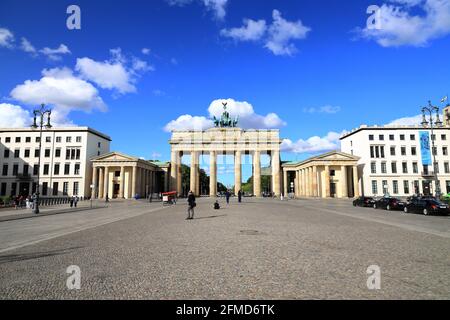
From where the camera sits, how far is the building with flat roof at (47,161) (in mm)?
73750

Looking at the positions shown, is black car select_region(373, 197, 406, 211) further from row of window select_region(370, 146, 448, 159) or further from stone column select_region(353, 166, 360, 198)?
row of window select_region(370, 146, 448, 159)

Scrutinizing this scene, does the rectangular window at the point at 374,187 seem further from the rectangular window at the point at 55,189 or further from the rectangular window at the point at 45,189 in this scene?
the rectangular window at the point at 45,189

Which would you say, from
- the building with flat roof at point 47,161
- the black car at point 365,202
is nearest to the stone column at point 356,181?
the black car at point 365,202

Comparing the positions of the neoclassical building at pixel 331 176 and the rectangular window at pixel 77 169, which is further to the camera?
the rectangular window at pixel 77 169

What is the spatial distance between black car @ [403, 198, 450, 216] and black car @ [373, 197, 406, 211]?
240 centimetres

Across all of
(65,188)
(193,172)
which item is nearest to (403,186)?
(193,172)

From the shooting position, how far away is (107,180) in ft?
245

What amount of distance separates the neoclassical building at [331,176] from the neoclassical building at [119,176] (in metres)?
40.7

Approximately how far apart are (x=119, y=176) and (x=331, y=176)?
58.2 meters

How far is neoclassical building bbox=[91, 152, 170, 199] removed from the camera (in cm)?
7394

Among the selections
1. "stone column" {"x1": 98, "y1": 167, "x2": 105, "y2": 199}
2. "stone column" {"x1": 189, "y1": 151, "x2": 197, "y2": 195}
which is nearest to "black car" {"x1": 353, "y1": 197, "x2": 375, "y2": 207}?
"stone column" {"x1": 189, "y1": 151, "x2": 197, "y2": 195}

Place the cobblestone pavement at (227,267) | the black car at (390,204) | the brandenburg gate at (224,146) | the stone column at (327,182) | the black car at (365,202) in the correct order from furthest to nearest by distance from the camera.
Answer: the brandenburg gate at (224,146), the stone column at (327,182), the black car at (365,202), the black car at (390,204), the cobblestone pavement at (227,267)
